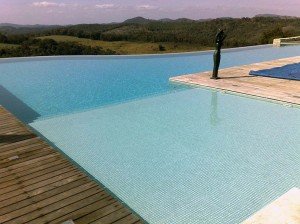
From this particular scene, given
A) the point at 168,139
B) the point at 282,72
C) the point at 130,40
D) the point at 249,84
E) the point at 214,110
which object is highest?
the point at 130,40

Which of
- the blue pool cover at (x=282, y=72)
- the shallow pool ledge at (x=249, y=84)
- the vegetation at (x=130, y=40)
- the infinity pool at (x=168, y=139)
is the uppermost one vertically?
the vegetation at (x=130, y=40)

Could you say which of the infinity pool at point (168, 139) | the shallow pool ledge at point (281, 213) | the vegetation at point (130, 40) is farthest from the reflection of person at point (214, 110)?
the shallow pool ledge at point (281, 213)

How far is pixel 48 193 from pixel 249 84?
19.8ft

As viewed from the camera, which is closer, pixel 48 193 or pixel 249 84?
pixel 48 193

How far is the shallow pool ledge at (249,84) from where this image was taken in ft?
22.5

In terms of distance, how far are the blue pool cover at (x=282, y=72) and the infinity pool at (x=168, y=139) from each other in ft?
6.92

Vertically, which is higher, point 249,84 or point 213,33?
point 213,33

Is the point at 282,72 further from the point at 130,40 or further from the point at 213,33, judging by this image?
the point at 213,33

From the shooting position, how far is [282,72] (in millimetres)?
8891

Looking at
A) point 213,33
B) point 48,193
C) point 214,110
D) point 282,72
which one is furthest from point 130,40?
point 48,193

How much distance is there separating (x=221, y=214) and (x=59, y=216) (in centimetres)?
149

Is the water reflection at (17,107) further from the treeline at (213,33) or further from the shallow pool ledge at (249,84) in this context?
the treeline at (213,33)

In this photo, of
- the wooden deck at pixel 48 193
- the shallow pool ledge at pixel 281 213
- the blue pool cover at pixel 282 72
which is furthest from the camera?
the blue pool cover at pixel 282 72

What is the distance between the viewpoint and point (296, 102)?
6.31 meters
